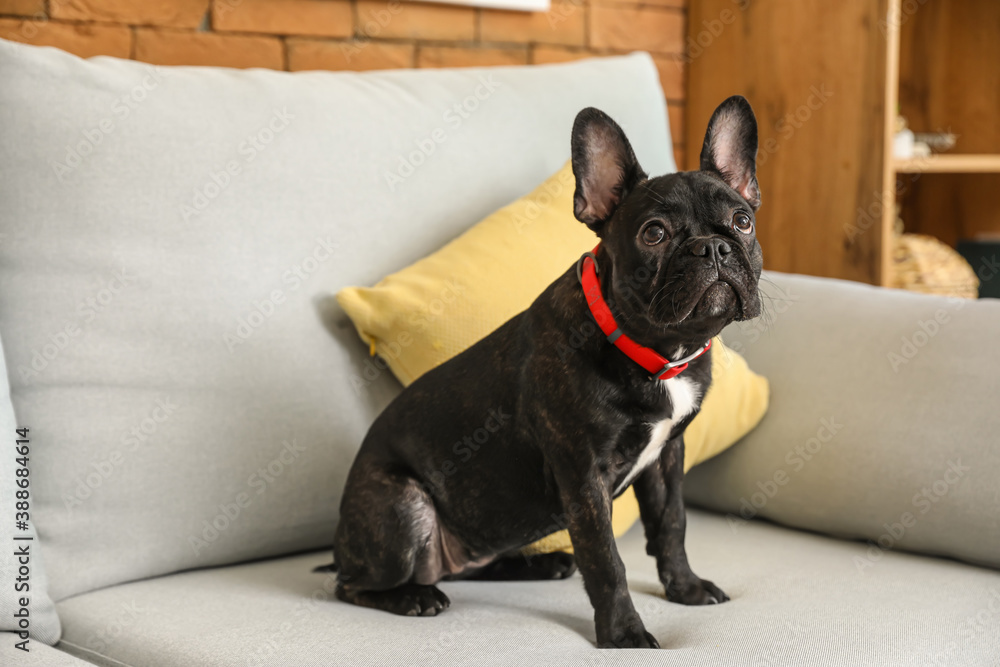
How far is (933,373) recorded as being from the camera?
1.44m

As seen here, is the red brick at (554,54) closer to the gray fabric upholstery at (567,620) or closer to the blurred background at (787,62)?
the blurred background at (787,62)

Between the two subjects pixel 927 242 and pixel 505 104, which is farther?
pixel 927 242

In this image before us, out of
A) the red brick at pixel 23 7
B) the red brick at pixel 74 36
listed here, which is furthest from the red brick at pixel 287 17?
the red brick at pixel 23 7

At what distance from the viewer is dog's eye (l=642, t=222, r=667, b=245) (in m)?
1.07

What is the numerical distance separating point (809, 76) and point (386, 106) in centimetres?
124

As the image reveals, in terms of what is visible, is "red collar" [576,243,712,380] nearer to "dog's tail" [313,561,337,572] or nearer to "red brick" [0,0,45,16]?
"dog's tail" [313,561,337,572]

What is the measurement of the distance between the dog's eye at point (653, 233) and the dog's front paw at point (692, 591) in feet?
1.60

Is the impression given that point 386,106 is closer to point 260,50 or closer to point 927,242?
point 260,50

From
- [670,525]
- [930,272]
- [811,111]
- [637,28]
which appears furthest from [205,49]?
[930,272]

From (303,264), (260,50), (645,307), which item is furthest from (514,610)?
(260,50)

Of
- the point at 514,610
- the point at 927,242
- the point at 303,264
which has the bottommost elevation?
the point at 514,610

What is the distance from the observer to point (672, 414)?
3.77 feet

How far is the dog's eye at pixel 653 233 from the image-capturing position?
1065 millimetres

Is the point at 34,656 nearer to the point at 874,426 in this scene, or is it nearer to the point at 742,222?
the point at 742,222
